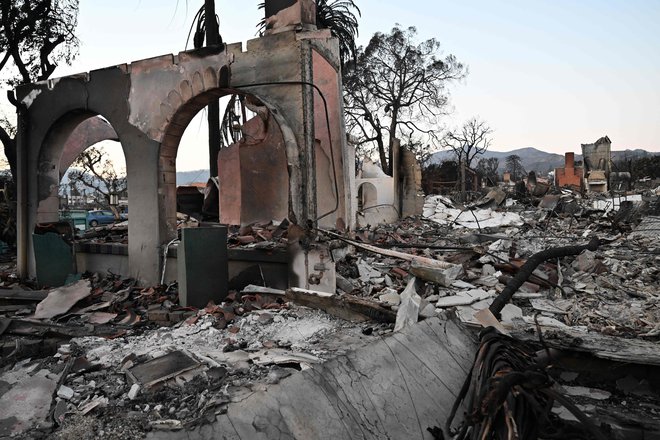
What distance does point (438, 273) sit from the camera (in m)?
6.58

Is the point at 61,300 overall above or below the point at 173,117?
below

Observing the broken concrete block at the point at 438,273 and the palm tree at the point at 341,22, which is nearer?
the broken concrete block at the point at 438,273

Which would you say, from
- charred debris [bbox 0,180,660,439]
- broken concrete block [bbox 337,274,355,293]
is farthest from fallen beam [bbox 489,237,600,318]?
broken concrete block [bbox 337,274,355,293]

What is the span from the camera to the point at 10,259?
13.8 meters

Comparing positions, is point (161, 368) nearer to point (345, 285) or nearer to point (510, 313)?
point (345, 285)

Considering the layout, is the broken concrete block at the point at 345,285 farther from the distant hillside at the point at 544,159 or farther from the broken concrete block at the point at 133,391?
the distant hillside at the point at 544,159

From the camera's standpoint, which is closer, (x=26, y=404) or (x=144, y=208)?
(x=26, y=404)

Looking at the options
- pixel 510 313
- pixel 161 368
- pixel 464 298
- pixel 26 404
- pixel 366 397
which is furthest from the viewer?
pixel 464 298

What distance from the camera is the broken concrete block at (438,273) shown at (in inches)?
259

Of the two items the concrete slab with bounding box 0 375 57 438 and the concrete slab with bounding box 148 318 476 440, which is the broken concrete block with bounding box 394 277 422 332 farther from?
the concrete slab with bounding box 0 375 57 438

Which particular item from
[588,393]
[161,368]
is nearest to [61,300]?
[161,368]

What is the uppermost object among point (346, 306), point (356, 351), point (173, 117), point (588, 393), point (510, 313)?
point (173, 117)

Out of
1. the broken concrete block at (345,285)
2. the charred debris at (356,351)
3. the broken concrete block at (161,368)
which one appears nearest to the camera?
the charred debris at (356,351)

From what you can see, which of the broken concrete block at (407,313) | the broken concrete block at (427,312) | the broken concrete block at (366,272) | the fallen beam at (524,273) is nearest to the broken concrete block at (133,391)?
the broken concrete block at (407,313)
